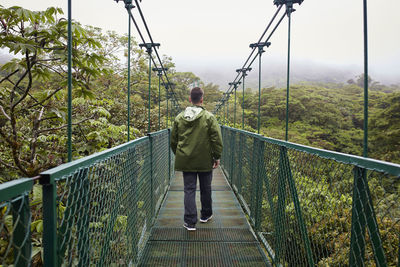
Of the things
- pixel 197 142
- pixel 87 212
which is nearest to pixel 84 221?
pixel 87 212

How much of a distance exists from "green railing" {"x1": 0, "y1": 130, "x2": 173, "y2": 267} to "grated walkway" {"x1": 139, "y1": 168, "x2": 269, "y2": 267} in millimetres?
166

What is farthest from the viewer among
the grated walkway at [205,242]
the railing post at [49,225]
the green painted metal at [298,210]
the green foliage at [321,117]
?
the green foliage at [321,117]

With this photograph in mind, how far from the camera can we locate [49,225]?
0.71 metres

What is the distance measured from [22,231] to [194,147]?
5.30ft

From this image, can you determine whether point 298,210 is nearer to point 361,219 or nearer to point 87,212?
point 361,219

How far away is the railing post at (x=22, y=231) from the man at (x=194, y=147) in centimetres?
159

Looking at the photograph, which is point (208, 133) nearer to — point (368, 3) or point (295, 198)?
point (295, 198)

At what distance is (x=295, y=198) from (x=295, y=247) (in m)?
0.28

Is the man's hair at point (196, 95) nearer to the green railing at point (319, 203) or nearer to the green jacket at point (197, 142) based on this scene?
the green jacket at point (197, 142)

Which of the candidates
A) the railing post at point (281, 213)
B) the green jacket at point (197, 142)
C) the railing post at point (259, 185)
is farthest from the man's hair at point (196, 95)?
the railing post at point (281, 213)

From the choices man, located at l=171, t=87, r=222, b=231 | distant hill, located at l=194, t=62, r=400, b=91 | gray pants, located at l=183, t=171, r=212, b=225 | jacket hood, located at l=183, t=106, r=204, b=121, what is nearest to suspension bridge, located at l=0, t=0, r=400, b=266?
gray pants, located at l=183, t=171, r=212, b=225

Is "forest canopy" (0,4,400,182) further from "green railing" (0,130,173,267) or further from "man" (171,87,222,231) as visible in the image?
"man" (171,87,222,231)

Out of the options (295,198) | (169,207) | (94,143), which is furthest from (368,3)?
(169,207)

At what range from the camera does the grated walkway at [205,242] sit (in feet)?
6.07
